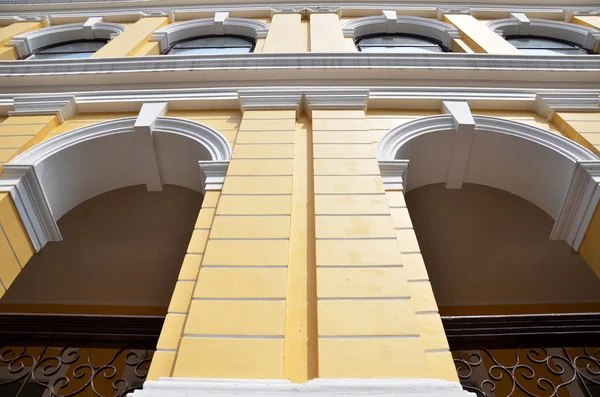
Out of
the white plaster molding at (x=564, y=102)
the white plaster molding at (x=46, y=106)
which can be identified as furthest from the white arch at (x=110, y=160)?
the white plaster molding at (x=564, y=102)

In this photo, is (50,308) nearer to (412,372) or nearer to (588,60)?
(412,372)

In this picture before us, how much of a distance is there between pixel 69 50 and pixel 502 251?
8506 mm

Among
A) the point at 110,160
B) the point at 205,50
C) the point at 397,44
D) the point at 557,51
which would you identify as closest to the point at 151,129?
the point at 110,160

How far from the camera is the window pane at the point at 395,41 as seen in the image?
8.09m

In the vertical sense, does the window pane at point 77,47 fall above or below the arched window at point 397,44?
below

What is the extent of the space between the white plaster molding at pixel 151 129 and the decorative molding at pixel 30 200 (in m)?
1.16

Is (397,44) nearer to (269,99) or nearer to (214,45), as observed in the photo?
(214,45)

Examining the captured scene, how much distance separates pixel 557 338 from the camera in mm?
3523

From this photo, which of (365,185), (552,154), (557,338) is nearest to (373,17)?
(552,154)

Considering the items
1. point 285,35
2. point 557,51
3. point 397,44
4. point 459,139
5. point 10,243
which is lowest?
point 10,243

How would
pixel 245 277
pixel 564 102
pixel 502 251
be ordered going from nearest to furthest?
pixel 245 277
pixel 564 102
pixel 502 251

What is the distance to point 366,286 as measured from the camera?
2.89 meters

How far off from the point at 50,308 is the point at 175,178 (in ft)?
13.3

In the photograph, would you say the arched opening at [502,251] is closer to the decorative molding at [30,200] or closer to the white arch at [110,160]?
the white arch at [110,160]
